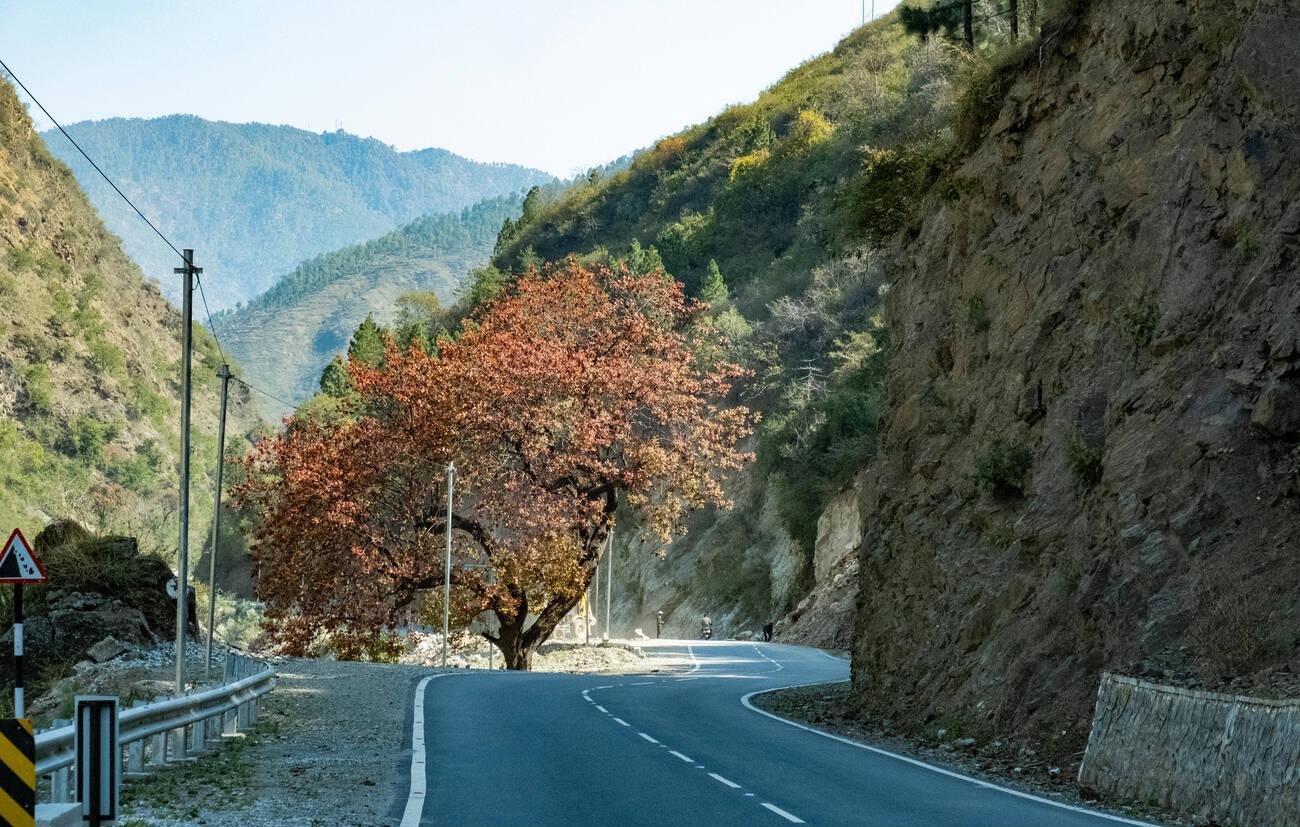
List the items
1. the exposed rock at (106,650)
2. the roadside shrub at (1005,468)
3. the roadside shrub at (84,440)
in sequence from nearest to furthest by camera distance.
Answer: the roadside shrub at (1005,468) → the exposed rock at (106,650) → the roadside shrub at (84,440)

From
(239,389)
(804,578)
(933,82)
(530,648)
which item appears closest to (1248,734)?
(530,648)

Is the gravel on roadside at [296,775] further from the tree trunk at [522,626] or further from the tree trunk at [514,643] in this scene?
the tree trunk at [514,643]

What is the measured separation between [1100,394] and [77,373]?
11087cm

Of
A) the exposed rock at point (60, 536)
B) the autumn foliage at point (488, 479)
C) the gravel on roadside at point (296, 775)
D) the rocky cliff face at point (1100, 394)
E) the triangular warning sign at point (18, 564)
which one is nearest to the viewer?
the gravel on roadside at point (296, 775)

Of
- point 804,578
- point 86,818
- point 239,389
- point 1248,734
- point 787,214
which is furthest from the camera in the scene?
point 239,389

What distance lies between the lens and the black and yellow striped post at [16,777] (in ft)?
26.0

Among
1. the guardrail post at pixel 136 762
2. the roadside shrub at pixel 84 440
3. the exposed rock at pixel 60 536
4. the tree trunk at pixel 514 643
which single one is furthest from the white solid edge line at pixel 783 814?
the roadside shrub at pixel 84 440

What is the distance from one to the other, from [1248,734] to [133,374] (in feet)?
419

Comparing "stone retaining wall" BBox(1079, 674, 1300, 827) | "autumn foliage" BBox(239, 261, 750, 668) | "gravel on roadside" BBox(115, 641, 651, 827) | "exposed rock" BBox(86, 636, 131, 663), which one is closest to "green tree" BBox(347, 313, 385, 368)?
"autumn foliage" BBox(239, 261, 750, 668)

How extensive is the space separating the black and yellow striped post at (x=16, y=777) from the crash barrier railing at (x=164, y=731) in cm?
217

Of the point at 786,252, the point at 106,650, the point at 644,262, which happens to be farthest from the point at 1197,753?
the point at 786,252

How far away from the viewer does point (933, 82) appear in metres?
78.3

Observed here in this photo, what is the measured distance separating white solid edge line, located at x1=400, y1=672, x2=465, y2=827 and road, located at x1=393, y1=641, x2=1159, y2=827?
0.11 feet

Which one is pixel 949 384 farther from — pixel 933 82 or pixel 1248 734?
pixel 933 82
